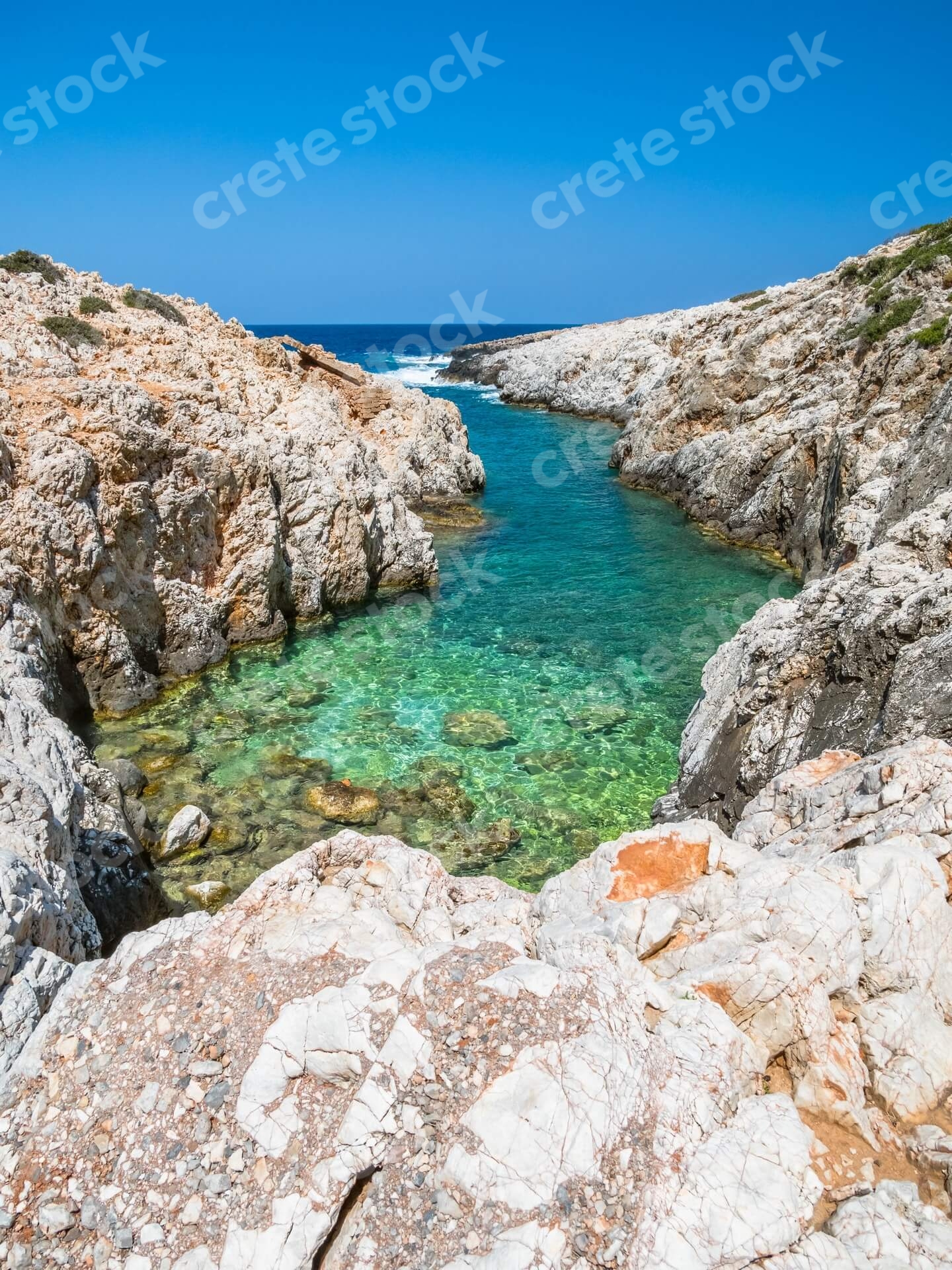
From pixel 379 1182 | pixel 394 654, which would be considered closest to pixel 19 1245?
pixel 379 1182

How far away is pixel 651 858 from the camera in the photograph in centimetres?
851

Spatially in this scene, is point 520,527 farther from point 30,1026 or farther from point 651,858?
point 30,1026

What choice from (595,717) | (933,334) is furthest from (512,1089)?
(933,334)

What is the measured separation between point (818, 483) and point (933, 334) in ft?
20.6

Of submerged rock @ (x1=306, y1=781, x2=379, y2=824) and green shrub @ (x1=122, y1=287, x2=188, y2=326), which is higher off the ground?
green shrub @ (x1=122, y1=287, x2=188, y2=326)

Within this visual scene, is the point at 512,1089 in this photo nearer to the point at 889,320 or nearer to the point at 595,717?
the point at 595,717

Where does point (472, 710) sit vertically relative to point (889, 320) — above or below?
below

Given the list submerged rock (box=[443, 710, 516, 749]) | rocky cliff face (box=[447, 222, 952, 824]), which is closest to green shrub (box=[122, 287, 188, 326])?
submerged rock (box=[443, 710, 516, 749])

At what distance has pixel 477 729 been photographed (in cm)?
1778

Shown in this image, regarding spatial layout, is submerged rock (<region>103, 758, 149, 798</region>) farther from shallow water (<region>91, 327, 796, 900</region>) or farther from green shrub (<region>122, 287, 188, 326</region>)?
green shrub (<region>122, 287, 188, 326</region>)

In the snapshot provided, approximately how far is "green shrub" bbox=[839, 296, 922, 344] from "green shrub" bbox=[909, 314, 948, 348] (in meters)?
2.63

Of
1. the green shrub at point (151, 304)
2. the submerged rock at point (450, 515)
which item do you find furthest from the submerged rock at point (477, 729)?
the green shrub at point (151, 304)

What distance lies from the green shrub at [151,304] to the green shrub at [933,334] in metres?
27.5

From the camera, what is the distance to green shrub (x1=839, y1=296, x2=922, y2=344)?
31.3m
